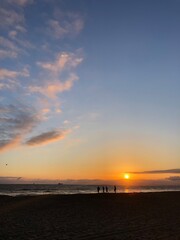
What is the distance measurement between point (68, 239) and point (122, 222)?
Result: 5915mm

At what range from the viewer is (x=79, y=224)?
18562mm

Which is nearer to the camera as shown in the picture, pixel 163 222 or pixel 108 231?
pixel 108 231

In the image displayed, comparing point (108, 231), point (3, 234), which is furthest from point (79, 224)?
point (3, 234)

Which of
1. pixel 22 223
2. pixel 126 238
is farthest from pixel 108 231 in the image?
pixel 22 223

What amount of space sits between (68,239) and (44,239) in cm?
102

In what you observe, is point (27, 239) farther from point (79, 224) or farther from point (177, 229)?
point (177, 229)

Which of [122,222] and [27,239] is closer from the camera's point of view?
[27,239]

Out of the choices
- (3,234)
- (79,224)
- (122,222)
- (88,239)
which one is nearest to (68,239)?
(88,239)

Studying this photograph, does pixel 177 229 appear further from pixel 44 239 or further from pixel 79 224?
pixel 44 239

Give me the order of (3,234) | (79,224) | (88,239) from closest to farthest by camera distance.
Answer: (88,239) → (3,234) → (79,224)

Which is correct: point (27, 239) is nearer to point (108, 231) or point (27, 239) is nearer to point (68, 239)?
point (68, 239)

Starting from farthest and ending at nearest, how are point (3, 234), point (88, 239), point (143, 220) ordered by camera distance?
point (143, 220), point (3, 234), point (88, 239)

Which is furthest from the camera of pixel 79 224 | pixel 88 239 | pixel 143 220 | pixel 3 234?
pixel 143 220

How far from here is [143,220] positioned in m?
19.9
